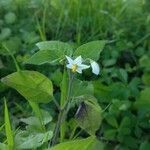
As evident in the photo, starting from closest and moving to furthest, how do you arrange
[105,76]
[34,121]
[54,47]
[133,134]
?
1. [54,47]
2. [34,121]
3. [133,134]
4. [105,76]

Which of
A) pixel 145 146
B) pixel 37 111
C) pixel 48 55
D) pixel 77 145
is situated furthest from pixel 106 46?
pixel 77 145

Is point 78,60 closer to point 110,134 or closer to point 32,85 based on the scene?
point 32,85

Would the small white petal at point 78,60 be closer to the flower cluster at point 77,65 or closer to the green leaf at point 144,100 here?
the flower cluster at point 77,65

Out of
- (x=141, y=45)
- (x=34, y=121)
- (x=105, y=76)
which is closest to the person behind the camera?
(x=34, y=121)

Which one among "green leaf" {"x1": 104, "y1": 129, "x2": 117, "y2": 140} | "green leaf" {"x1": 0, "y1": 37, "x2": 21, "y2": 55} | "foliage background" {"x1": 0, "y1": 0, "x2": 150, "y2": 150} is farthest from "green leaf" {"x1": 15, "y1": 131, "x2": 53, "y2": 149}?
"green leaf" {"x1": 0, "y1": 37, "x2": 21, "y2": 55}

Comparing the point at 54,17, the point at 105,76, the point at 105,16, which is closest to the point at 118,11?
the point at 105,16

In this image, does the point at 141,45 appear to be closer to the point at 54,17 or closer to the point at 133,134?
the point at 54,17
